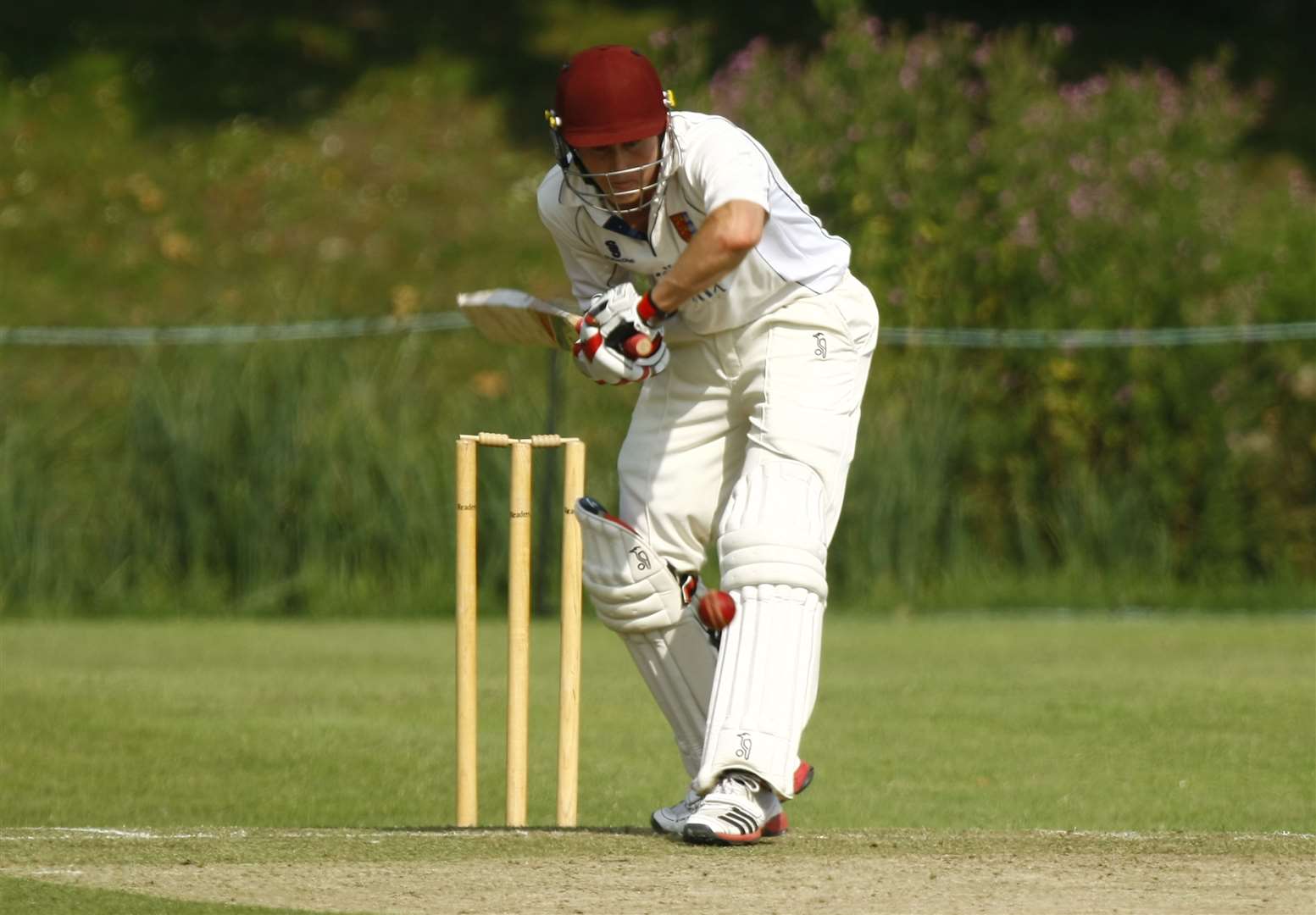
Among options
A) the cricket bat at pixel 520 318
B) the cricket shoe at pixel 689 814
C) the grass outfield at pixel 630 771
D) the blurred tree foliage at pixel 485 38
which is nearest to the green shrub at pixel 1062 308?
the grass outfield at pixel 630 771

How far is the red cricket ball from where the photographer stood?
3.93 metres

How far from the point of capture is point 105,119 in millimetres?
17562

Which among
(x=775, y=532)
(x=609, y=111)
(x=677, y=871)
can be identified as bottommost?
(x=677, y=871)

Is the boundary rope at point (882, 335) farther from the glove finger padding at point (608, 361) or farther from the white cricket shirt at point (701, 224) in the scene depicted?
the glove finger padding at point (608, 361)

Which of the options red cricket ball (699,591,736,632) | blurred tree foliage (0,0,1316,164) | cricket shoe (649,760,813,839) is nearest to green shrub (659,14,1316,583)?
cricket shoe (649,760,813,839)

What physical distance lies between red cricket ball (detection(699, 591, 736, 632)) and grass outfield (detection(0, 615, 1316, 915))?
0.42 metres

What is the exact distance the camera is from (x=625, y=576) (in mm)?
4164

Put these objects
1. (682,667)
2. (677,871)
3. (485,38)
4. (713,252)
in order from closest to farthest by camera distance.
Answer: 1. (677,871)
2. (713,252)
3. (682,667)
4. (485,38)

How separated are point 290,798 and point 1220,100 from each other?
761cm

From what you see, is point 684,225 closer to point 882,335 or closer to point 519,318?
point 519,318

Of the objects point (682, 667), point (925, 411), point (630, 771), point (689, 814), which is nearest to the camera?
point (689, 814)

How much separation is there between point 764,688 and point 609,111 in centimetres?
109

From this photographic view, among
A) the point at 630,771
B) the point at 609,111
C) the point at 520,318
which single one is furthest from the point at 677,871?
A: the point at 630,771

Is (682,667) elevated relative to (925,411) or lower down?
lower down
